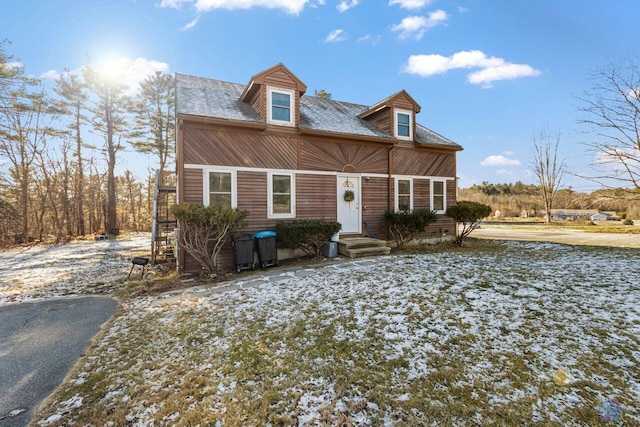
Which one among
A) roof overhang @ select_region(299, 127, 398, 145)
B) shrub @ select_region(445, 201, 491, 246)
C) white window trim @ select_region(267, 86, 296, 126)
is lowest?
shrub @ select_region(445, 201, 491, 246)

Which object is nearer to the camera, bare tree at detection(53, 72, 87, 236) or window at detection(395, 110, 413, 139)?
window at detection(395, 110, 413, 139)

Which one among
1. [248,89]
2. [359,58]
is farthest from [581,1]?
[248,89]

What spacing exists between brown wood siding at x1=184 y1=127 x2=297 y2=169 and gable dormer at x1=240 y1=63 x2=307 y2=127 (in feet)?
2.06

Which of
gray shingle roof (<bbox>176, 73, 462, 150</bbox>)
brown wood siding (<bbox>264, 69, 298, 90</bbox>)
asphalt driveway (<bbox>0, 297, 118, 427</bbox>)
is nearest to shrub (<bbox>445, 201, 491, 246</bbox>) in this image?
gray shingle roof (<bbox>176, 73, 462, 150</bbox>)

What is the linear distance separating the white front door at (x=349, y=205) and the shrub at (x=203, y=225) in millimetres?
3638

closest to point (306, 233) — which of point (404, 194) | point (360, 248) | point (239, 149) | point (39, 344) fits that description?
point (360, 248)

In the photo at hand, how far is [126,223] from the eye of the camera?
75.5ft

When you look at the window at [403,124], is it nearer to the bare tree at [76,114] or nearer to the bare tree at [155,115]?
the bare tree at [155,115]

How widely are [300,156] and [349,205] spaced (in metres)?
2.47

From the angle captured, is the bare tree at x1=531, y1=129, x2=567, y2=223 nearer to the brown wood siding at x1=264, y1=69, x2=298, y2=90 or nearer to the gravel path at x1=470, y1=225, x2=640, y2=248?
the gravel path at x1=470, y1=225, x2=640, y2=248

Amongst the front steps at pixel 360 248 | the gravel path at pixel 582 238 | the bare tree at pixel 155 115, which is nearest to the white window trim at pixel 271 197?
the front steps at pixel 360 248

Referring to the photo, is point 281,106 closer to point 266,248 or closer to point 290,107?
point 290,107

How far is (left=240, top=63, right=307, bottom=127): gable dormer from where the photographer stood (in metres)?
8.33

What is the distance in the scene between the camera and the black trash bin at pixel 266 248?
24.1ft
